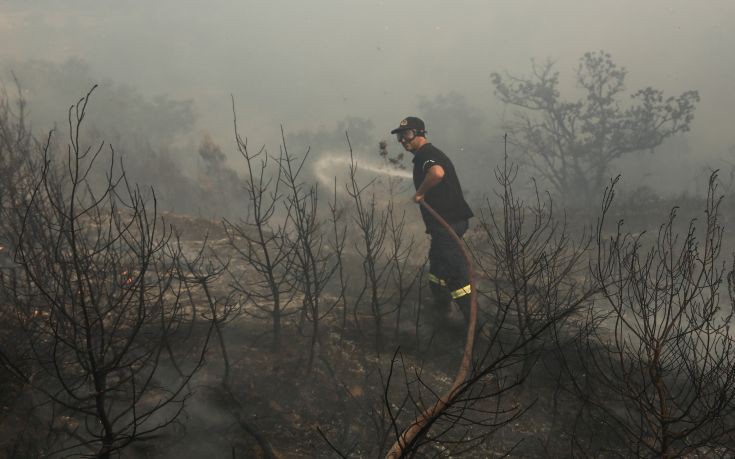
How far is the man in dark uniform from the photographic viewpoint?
557cm

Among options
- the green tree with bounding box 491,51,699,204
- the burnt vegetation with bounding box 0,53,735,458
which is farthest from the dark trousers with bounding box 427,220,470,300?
the green tree with bounding box 491,51,699,204

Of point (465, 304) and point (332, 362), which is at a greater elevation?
point (465, 304)

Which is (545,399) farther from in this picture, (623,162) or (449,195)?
(623,162)

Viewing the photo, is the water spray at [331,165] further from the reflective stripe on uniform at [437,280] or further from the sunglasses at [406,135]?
the reflective stripe on uniform at [437,280]

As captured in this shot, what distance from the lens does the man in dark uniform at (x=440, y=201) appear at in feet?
18.3

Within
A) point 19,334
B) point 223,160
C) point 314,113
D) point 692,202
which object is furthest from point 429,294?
point 314,113

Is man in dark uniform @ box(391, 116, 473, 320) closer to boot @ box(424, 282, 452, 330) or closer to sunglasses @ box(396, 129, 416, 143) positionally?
sunglasses @ box(396, 129, 416, 143)

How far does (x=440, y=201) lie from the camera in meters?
5.79

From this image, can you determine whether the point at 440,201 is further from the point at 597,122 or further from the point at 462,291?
the point at 597,122

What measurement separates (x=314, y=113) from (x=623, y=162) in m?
39.3

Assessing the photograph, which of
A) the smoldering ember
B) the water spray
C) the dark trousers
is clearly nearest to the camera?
the smoldering ember

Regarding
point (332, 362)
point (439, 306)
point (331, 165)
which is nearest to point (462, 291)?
point (439, 306)

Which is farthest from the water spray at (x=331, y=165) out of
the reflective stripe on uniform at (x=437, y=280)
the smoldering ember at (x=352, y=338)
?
the reflective stripe on uniform at (x=437, y=280)

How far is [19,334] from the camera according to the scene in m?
4.46
